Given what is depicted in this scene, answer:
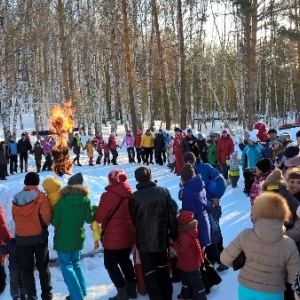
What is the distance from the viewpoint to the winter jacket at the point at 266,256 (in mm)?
3221

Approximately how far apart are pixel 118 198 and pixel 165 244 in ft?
2.55

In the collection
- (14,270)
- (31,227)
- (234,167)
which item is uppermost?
(31,227)

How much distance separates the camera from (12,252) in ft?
17.4

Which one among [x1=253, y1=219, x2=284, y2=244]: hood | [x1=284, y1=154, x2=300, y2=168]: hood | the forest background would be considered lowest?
[x1=253, y1=219, x2=284, y2=244]: hood

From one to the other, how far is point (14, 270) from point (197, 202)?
2.49 meters

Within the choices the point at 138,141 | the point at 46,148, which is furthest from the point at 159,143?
the point at 46,148

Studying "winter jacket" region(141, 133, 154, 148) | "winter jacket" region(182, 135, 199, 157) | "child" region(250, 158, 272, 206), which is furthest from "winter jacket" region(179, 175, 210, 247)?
"winter jacket" region(141, 133, 154, 148)

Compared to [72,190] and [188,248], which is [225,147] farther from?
[72,190]

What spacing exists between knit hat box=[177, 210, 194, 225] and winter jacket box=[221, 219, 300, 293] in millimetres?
1456

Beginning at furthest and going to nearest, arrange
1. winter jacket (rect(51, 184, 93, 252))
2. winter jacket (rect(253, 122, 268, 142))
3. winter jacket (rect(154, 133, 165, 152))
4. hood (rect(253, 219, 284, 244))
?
winter jacket (rect(154, 133, 165, 152)) → winter jacket (rect(253, 122, 268, 142)) → winter jacket (rect(51, 184, 93, 252)) → hood (rect(253, 219, 284, 244))

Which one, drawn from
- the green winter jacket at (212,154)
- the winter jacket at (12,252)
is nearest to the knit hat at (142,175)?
the winter jacket at (12,252)

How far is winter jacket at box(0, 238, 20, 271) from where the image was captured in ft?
17.3

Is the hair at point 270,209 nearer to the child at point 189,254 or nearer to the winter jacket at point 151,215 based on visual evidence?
the winter jacket at point 151,215

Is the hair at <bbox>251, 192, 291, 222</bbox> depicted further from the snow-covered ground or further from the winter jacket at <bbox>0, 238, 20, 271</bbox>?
the winter jacket at <bbox>0, 238, 20, 271</bbox>
